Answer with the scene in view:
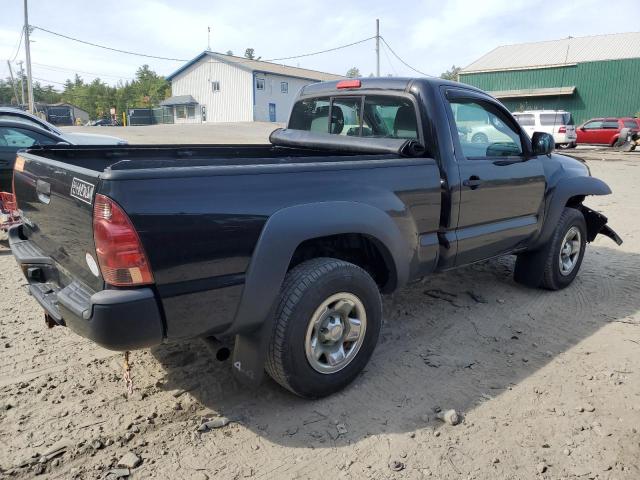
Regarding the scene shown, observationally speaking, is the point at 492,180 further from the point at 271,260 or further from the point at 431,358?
the point at 271,260

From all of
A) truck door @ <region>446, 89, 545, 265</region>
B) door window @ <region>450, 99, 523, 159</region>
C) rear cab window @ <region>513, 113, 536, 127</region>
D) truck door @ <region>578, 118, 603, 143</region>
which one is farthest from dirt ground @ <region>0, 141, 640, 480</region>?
truck door @ <region>578, 118, 603, 143</region>

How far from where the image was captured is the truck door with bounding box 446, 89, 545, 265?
3760 mm

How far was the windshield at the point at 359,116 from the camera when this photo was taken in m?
3.82

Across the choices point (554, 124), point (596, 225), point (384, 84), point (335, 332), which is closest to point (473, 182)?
point (384, 84)

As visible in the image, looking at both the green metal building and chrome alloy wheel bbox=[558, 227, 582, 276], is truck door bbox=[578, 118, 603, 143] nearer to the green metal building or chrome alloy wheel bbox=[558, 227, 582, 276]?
the green metal building

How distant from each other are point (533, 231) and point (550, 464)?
241cm

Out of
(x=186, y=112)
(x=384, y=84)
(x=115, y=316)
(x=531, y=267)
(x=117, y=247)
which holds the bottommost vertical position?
(x=531, y=267)

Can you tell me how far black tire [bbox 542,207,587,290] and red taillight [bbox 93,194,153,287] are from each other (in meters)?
3.81

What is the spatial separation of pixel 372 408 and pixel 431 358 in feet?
2.58

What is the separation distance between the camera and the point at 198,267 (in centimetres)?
239

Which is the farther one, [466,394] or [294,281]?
[466,394]

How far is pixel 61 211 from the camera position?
2670 millimetres

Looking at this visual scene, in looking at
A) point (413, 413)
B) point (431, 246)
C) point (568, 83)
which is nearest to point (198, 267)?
point (413, 413)

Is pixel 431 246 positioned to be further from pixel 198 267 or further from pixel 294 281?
pixel 198 267
